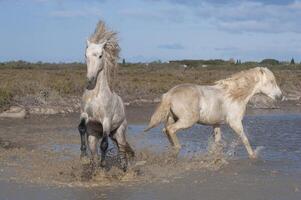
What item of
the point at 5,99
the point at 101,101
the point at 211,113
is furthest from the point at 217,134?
the point at 5,99

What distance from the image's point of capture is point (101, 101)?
8266 millimetres

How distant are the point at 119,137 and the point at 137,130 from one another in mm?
7576

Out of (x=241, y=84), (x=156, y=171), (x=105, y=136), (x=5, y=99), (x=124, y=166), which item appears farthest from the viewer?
(x=5, y=99)

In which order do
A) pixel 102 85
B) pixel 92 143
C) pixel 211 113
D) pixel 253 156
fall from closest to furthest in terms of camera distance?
pixel 102 85
pixel 92 143
pixel 211 113
pixel 253 156

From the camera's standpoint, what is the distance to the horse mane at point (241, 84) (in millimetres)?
11062

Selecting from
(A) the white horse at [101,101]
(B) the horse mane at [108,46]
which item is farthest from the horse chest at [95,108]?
(B) the horse mane at [108,46]

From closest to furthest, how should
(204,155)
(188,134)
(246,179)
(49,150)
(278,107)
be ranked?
(246,179)
(204,155)
(49,150)
(188,134)
(278,107)

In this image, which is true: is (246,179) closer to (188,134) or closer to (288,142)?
(288,142)

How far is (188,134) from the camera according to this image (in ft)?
49.1

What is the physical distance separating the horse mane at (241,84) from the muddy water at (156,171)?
1.09 metres

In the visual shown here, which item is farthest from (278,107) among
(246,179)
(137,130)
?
(246,179)

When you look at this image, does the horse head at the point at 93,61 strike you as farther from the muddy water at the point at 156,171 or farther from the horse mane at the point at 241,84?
the horse mane at the point at 241,84

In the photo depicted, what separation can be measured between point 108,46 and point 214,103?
2.77 m

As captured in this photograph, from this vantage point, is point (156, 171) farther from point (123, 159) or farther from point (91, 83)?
point (91, 83)
